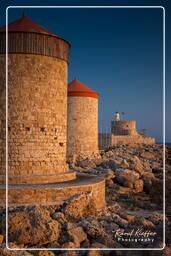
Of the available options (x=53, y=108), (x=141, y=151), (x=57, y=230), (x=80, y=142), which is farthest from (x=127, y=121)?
(x=57, y=230)

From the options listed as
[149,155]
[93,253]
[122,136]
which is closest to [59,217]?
[93,253]

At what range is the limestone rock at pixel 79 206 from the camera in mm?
8570

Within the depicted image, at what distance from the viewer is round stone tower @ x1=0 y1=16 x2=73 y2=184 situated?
1048cm

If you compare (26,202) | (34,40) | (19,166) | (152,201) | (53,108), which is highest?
(34,40)

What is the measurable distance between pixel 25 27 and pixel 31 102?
2.56m

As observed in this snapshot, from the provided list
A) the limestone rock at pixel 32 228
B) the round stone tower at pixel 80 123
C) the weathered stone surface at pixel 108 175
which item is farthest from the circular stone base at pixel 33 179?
the round stone tower at pixel 80 123

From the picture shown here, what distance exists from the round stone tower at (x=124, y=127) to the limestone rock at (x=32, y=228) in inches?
1244

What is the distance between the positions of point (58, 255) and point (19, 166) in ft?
14.7

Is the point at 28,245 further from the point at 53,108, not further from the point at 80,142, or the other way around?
the point at 80,142

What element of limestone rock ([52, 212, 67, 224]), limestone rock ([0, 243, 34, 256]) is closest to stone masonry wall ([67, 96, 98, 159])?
limestone rock ([52, 212, 67, 224])

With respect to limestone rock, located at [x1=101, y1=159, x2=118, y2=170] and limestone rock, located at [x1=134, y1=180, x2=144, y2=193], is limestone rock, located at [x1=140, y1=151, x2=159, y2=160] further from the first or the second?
limestone rock, located at [x1=134, y1=180, x2=144, y2=193]

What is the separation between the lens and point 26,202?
9211 mm

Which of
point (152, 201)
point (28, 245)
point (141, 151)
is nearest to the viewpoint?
point (28, 245)

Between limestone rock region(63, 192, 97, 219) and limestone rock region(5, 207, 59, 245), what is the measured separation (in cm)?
110
